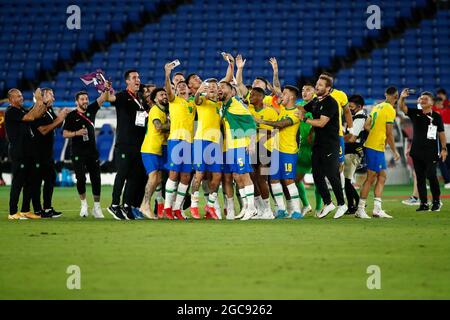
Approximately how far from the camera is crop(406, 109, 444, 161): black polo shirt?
51.4ft

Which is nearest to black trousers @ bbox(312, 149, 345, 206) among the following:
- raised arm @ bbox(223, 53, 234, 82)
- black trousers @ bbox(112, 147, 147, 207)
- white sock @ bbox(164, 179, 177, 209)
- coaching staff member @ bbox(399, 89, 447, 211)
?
raised arm @ bbox(223, 53, 234, 82)

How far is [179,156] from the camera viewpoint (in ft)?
45.6

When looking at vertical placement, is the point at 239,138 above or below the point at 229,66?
below

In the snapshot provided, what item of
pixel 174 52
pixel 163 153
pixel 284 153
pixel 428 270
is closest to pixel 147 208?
pixel 163 153

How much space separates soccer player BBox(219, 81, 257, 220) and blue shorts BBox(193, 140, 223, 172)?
0.51 ft

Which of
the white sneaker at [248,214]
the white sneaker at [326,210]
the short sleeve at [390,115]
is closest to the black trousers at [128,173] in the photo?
the white sneaker at [248,214]

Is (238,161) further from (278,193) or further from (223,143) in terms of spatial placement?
(278,193)

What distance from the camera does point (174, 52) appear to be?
30.8 meters

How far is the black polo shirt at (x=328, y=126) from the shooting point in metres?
13.7

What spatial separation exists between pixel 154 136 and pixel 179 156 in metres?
0.56

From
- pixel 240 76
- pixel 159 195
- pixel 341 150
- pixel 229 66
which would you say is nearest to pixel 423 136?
pixel 341 150

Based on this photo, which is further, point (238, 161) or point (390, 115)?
point (390, 115)

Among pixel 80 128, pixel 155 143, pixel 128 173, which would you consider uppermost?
pixel 80 128

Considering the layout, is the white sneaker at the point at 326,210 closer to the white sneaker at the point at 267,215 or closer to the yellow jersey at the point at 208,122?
the white sneaker at the point at 267,215
